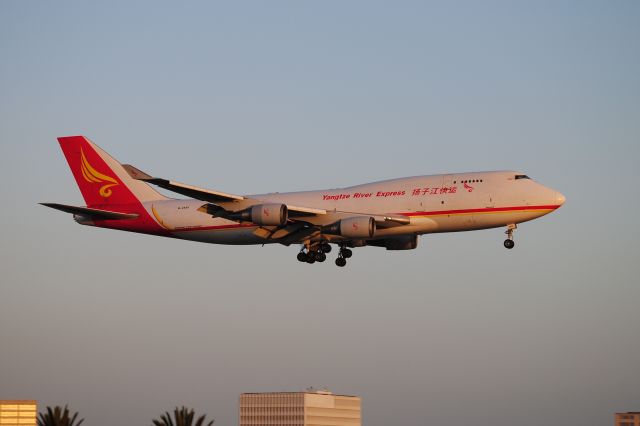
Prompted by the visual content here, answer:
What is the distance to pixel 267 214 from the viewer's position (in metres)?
69.0

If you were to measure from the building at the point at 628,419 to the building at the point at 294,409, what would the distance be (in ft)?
146

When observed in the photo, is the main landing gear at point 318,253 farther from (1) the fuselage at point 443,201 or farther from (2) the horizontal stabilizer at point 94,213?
(2) the horizontal stabilizer at point 94,213

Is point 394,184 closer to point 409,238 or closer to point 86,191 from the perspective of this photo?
point 409,238

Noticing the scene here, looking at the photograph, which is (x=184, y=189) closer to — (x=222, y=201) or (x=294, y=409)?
(x=222, y=201)

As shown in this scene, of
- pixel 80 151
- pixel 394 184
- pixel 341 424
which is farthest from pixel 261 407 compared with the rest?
pixel 394 184

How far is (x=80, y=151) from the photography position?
82.8 meters

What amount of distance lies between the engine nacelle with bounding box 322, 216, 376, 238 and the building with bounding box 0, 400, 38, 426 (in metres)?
42.4

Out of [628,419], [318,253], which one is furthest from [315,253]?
[628,419]

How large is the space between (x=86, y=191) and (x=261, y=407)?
307ft

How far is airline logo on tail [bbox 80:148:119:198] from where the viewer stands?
80875 millimetres

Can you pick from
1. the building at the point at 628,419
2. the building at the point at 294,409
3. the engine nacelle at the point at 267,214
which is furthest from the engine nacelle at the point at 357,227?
the building at the point at 628,419

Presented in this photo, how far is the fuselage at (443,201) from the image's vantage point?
67.4 metres

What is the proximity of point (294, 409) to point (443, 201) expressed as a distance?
10313 cm

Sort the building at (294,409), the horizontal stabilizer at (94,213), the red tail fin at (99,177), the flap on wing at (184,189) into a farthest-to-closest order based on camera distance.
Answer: the building at (294,409), the red tail fin at (99,177), the horizontal stabilizer at (94,213), the flap on wing at (184,189)
